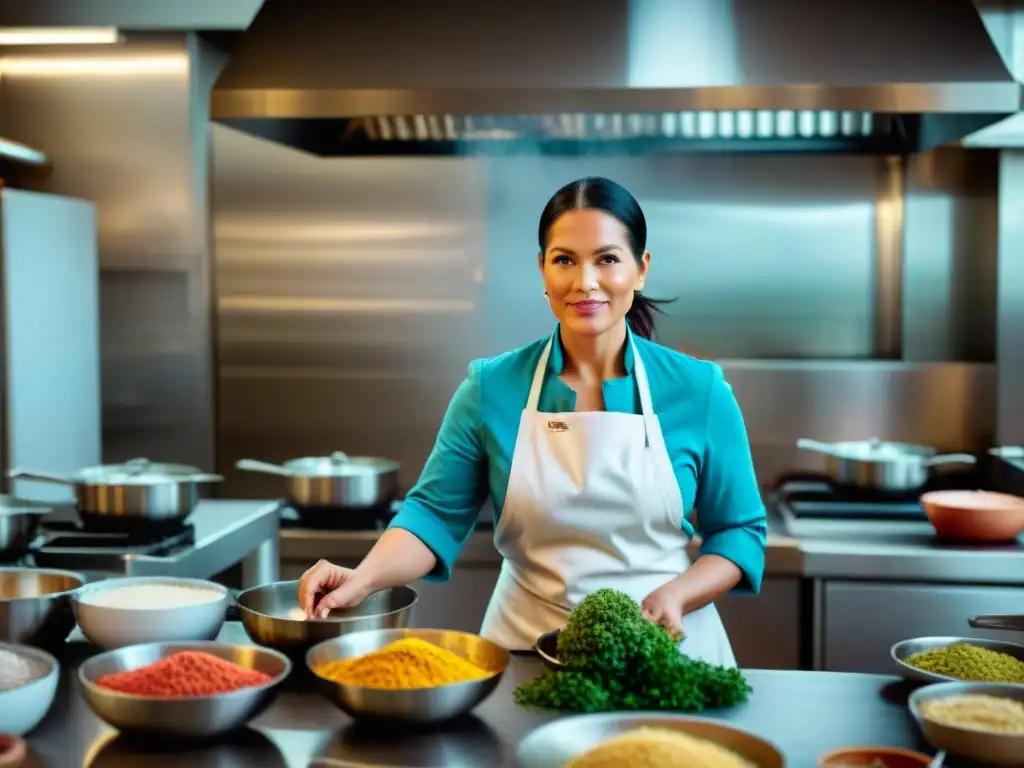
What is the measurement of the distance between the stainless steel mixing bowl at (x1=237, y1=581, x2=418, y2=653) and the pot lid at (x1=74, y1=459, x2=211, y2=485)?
3.53 ft

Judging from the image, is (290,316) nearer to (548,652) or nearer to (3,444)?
(3,444)

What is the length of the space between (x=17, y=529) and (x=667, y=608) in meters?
1.46

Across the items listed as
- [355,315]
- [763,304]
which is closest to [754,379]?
[763,304]

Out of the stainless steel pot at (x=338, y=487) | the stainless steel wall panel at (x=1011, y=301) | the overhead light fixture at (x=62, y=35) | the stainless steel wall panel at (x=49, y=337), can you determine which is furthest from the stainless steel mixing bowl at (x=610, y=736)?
the overhead light fixture at (x=62, y=35)

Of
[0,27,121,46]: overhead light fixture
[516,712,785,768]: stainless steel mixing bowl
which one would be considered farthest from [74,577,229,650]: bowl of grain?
[0,27,121,46]: overhead light fixture

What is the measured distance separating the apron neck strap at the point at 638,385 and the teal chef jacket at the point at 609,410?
0.03 feet

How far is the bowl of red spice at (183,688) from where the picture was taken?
139 cm

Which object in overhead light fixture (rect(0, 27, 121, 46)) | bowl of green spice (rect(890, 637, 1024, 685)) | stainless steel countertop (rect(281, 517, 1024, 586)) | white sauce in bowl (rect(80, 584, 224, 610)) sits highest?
overhead light fixture (rect(0, 27, 121, 46))

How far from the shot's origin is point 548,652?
1659mm

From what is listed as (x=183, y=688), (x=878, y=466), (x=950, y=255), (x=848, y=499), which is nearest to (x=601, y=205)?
(x=183, y=688)

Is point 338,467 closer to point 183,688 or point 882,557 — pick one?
point 882,557

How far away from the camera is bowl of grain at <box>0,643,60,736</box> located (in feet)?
4.76

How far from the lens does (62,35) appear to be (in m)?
3.64

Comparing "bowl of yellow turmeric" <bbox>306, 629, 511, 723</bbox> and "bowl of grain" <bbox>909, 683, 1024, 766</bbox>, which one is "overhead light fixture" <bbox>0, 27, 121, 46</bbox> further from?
"bowl of grain" <bbox>909, 683, 1024, 766</bbox>
